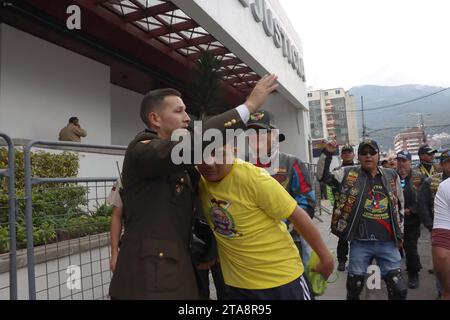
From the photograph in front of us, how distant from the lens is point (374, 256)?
327cm

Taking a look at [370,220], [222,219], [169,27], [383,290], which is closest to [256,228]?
[222,219]

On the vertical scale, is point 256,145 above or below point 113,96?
below

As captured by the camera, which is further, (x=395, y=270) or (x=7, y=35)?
(x=7, y=35)

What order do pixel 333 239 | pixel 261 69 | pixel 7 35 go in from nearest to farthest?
1. pixel 7 35
2. pixel 333 239
3. pixel 261 69

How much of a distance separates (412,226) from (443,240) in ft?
10.3

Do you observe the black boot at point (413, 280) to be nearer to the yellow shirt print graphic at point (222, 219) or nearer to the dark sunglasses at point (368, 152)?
the dark sunglasses at point (368, 152)

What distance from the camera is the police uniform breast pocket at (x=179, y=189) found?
1.61 meters

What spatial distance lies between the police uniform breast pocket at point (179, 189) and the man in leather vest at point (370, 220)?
84.8 inches

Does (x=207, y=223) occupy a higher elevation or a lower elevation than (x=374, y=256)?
higher

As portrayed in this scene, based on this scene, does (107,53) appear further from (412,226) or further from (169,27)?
(412,226)

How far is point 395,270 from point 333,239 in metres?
4.06
